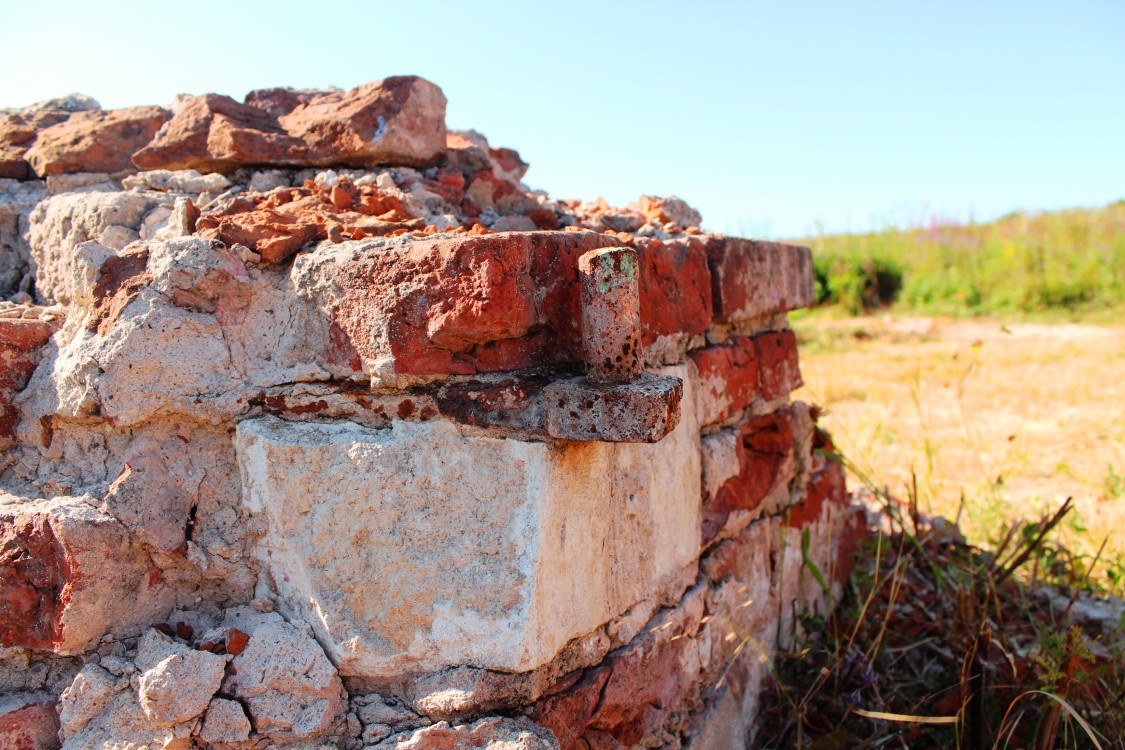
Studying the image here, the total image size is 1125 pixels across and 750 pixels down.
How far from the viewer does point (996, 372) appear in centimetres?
625

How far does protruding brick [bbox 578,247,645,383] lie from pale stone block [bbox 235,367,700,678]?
0.49 feet

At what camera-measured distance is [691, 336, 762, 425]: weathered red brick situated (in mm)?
1910

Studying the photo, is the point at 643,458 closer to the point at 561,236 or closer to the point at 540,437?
the point at 540,437

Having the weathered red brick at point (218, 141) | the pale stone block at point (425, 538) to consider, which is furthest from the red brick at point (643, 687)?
the weathered red brick at point (218, 141)

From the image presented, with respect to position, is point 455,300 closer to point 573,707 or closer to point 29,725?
point 573,707

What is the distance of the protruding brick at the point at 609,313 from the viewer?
1.30 m

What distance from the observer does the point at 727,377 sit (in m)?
2.03

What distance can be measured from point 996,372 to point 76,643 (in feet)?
20.6

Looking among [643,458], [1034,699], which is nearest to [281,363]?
[643,458]

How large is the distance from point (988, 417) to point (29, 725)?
4990mm

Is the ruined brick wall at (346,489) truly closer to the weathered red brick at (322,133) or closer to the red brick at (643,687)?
the red brick at (643,687)

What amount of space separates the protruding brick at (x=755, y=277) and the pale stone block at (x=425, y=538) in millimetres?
712

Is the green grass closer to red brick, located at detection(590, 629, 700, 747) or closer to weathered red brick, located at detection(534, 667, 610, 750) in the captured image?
red brick, located at detection(590, 629, 700, 747)

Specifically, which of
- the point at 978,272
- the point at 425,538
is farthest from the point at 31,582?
the point at 978,272
